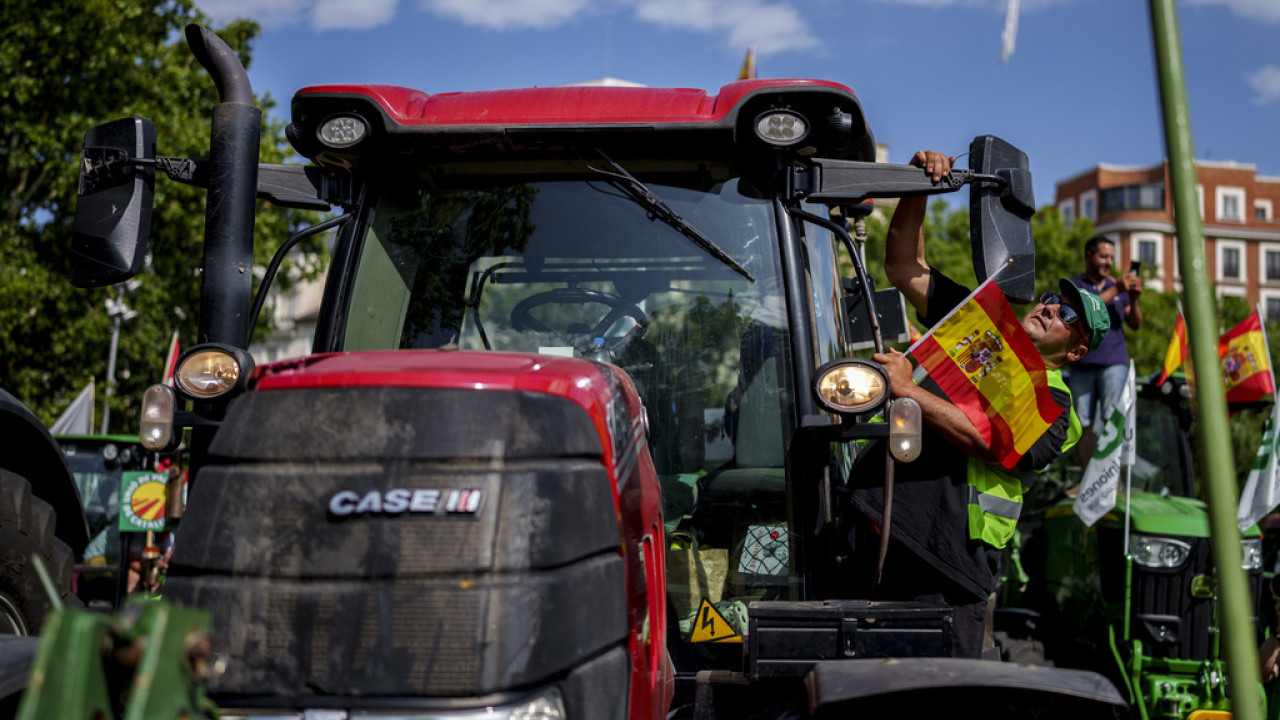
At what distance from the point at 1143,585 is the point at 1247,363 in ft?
8.89

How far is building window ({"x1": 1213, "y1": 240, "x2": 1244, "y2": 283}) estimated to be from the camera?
74.8 m

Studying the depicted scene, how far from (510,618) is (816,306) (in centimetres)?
195

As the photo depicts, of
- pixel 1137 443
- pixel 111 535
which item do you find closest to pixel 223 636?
pixel 1137 443

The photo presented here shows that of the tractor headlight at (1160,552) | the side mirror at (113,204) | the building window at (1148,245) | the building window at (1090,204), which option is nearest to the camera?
the side mirror at (113,204)

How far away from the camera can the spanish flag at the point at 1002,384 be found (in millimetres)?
3996

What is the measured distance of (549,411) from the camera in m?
2.48

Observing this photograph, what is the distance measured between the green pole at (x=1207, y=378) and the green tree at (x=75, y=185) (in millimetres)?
17823

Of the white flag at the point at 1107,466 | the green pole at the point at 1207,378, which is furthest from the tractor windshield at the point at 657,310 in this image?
the white flag at the point at 1107,466

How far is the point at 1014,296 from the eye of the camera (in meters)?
3.79

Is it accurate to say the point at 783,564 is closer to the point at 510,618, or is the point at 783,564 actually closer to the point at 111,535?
the point at 510,618

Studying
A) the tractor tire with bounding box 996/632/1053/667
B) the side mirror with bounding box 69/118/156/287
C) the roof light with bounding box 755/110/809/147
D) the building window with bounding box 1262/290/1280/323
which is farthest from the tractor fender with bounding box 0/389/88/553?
the building window with bounding box 1262/290/1280/323

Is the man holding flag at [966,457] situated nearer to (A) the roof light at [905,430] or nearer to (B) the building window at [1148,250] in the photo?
(A) the roof light at [905,430]

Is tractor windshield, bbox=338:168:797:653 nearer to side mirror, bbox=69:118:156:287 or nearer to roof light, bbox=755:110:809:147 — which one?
roof light, bbox=755:110:809:147

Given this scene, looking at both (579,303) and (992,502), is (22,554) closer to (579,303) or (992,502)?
(579,303)
